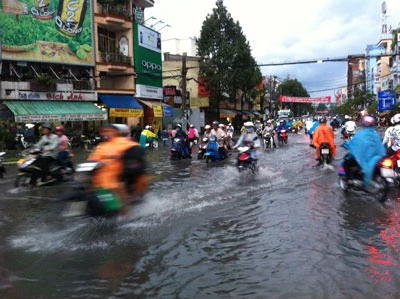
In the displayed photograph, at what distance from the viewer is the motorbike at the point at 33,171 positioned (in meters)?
10.2

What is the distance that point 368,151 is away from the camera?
7.52 m

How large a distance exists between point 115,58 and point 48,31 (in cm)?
624

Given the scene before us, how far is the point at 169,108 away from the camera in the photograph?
38812 mm

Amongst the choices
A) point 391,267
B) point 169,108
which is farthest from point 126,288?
point 169,108

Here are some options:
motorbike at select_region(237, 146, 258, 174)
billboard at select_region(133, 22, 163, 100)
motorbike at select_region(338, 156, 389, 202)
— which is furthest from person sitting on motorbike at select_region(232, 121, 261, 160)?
billboard at select_region(133, 22, 163, 100)

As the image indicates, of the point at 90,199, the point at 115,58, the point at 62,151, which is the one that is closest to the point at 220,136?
the point at 62,151

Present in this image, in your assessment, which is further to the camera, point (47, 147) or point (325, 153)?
point (325, 153)

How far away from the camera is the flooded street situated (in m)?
4.14

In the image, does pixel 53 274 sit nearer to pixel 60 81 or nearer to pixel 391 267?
pixel 391 267

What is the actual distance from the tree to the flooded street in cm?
3626

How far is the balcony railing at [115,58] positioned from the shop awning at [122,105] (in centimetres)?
272

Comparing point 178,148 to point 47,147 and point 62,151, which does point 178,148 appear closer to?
point 62,151

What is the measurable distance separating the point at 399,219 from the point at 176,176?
720cm

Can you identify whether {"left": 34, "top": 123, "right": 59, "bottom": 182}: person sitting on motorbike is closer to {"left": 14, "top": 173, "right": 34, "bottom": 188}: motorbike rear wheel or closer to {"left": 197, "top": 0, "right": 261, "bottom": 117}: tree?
{"left": 14, "top": 173, "right": 34, "bottom": 188}: motorbike rear wheel
